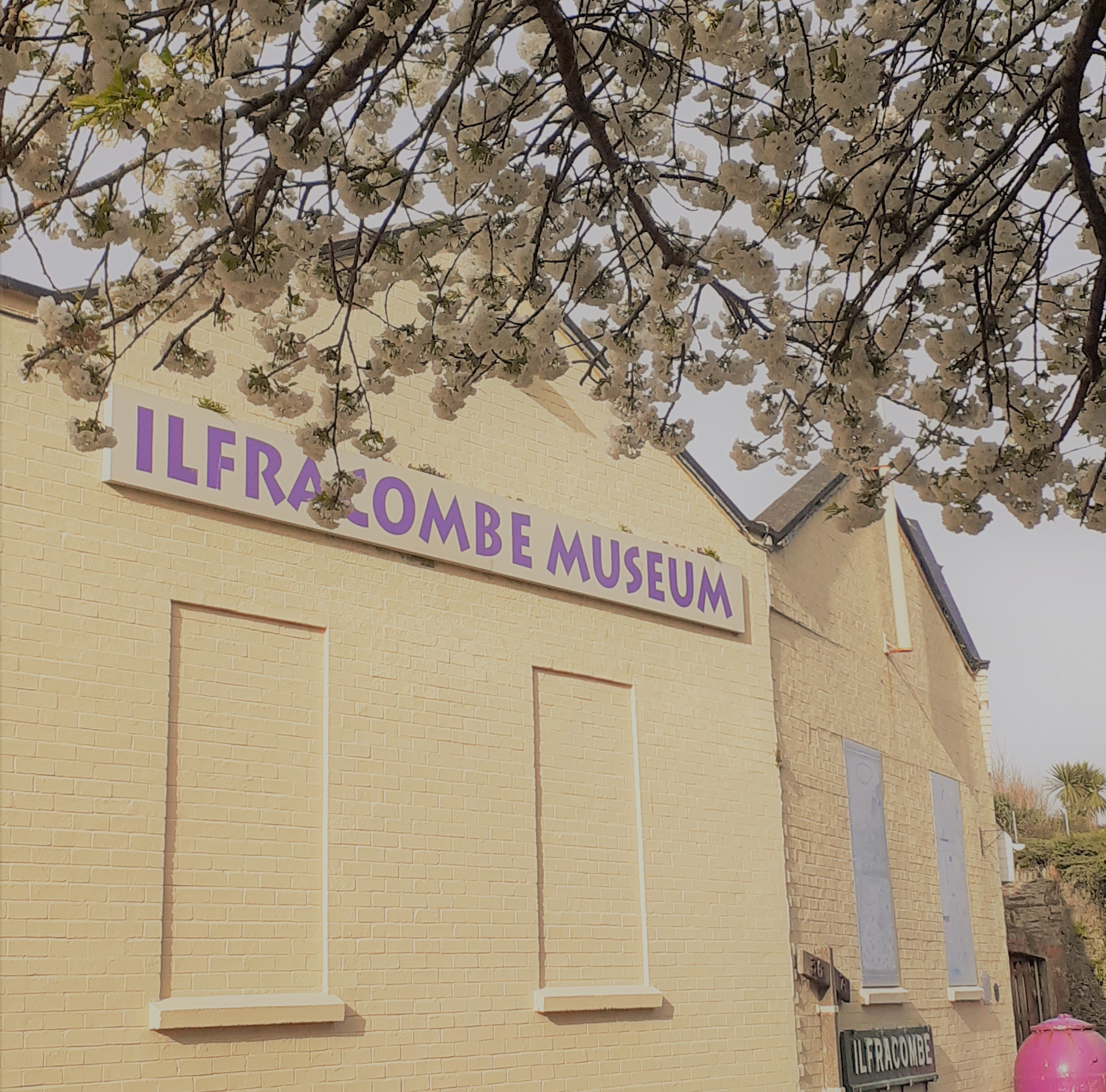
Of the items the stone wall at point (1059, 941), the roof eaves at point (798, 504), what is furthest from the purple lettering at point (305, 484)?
the stone wall at point (1059, 941)

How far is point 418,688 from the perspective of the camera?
8.74 meters

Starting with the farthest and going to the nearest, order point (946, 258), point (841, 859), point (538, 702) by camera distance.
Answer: point (841, 859) → point (538, 702) → point (946, 258)

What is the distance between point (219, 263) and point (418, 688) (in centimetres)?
443

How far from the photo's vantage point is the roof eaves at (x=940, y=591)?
15883 mm

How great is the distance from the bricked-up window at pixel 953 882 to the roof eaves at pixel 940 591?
1.75 metres

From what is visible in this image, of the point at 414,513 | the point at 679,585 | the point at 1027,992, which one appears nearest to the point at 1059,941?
the point at 1027,992

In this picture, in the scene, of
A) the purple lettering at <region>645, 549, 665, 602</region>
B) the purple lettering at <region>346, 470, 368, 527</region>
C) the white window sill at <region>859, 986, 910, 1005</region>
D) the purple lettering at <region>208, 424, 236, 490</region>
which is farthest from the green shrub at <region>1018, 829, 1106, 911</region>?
the purple lettering at <region>208, 424, 236, 490</region>

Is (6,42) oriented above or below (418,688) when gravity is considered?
above

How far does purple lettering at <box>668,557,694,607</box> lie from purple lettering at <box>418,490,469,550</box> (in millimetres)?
2095

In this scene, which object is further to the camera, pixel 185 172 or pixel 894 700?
pixel 894 700

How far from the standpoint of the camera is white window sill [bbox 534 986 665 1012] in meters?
8.89

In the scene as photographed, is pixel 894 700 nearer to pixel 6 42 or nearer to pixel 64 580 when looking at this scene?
pixel 64 580

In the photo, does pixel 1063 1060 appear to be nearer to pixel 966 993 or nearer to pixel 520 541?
pixel 966 993

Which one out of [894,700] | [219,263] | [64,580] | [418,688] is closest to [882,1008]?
[894,700]
